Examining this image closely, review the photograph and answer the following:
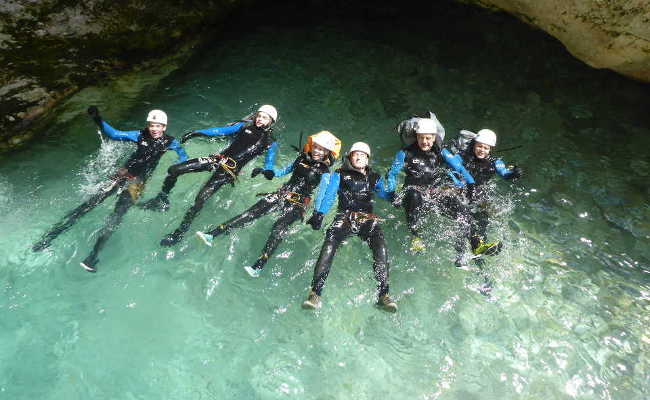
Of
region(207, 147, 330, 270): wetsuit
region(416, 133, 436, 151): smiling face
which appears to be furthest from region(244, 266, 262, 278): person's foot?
region(416, 133, 436, 151): smiling face

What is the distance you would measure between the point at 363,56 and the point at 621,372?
385 inches

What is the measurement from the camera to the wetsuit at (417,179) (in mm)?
7438

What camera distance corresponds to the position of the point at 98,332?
614 cm

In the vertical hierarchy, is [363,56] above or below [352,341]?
above

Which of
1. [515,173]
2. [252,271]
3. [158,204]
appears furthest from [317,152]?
[515,173]

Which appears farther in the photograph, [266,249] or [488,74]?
[488,74]

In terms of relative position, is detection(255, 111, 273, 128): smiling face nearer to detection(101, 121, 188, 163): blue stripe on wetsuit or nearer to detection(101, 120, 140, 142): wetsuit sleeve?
detection(101, 121, 188, 163): blue stripe on wetsuit

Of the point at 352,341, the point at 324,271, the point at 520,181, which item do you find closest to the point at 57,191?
the point at 324,271

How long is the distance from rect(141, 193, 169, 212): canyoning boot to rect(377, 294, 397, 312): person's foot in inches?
175

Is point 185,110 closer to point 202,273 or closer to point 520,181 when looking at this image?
point 202,273

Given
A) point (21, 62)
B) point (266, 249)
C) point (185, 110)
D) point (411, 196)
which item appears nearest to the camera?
point (266, 249)

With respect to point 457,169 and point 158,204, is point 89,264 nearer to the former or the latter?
point 158,204

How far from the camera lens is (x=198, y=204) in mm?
7551

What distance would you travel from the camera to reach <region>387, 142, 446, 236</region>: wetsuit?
293 inches
